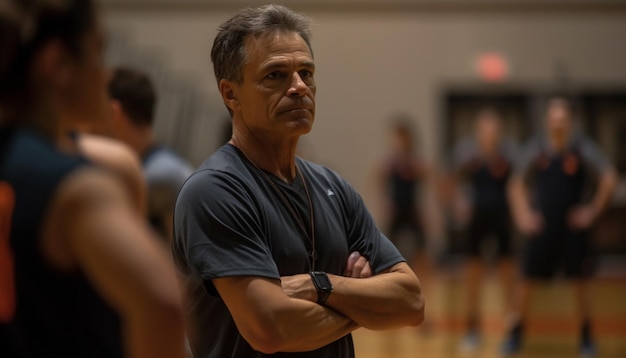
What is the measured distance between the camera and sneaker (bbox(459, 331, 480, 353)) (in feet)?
28.9

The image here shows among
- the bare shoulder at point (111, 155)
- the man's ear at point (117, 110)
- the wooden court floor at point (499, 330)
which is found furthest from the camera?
the wooden court floor at point (499, 330)

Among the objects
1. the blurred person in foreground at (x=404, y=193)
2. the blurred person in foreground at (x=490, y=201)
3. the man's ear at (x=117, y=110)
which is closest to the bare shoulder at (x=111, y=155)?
the man's ear at (x=117, y=110)

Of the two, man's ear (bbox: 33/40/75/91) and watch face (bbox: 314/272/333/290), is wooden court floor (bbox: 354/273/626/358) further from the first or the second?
man's ear (bbox: 33/40/75/91)

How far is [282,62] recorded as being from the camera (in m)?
2.86

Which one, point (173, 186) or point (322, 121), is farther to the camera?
point (322, 121)

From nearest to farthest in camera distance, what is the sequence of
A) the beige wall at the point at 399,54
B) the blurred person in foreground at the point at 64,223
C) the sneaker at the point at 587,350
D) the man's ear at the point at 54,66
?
1. the blurred person in foreground at the point at 64,223
2. the man's ear at the point at 54,66
3. the sneaker at the point at 587,350
4. the beige wall at the point at 399,54

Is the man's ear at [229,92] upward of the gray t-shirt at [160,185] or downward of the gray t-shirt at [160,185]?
upward

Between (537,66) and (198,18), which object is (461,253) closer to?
(537,66)

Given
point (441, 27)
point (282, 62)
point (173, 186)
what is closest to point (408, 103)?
point (441, 27)

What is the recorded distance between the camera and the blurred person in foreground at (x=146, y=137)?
4449 mm

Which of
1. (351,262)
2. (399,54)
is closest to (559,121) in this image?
(351,262)

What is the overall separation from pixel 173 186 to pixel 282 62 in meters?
1.84

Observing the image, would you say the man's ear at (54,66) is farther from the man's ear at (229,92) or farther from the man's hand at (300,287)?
the man's ear at (229,92)

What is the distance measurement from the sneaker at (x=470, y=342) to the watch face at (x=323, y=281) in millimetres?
6309
